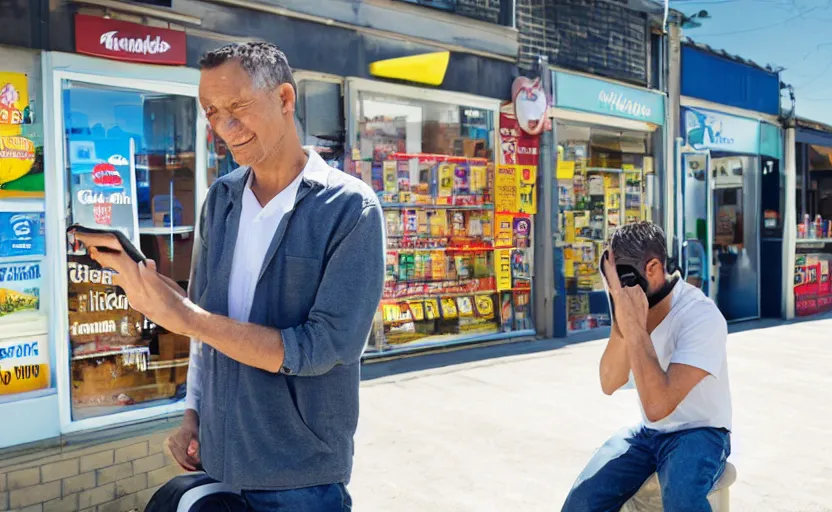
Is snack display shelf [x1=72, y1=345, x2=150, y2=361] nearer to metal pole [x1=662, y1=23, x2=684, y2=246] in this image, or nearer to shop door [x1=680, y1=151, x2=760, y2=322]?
metal pole [x1=662, y1=23, x2=684, y2=246]

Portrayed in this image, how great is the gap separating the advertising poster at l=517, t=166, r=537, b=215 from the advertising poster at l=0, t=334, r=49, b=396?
630 centimetres

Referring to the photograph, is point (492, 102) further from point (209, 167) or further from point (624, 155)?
point (209, 167)

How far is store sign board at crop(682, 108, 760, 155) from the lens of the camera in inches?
481

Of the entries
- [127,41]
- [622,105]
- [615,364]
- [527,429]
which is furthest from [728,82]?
[615,364]

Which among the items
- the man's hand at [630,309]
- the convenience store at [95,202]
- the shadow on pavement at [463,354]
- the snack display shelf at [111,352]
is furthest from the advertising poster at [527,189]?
the man's hand at [630,309]

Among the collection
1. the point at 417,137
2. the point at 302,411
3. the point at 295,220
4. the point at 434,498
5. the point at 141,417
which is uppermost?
the point at 417,137

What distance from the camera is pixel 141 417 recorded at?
527 cm

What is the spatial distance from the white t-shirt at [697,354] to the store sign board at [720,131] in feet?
32.6

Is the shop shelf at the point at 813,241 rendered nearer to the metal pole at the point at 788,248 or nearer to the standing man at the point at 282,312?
the metal pole at the point at 788,248

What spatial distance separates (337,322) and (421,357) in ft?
23.3

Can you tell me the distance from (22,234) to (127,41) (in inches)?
62.5

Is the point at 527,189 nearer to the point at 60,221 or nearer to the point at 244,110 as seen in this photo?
the point at 60,221

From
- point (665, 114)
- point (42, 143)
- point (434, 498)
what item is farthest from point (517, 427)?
point (665, 114)

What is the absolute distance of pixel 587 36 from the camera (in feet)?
35.1
